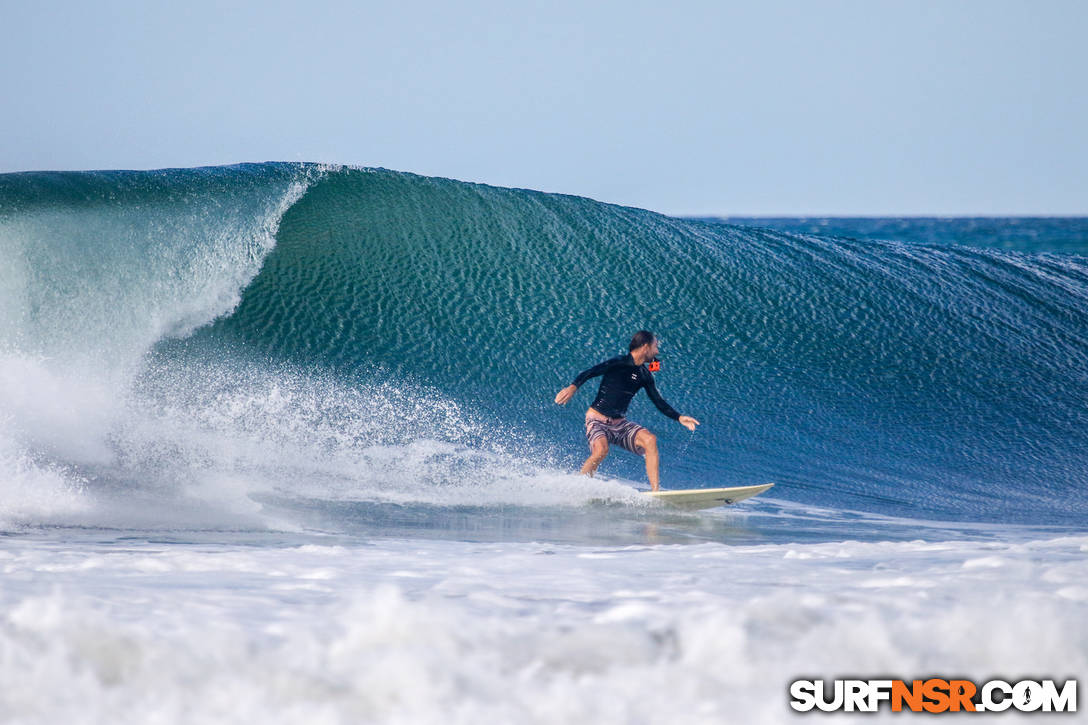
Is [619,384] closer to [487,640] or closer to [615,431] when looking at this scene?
[615,431]

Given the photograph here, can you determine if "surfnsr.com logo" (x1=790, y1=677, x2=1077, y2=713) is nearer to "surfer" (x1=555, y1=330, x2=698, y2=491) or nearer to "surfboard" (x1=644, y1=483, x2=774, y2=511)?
"surfboard" (x1=644, y1=483, x2=774, y2=511)

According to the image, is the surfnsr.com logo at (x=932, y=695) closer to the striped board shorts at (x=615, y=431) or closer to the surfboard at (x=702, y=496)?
the surfboard at (x=702, y=496)

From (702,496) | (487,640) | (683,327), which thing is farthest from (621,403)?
(487,640)

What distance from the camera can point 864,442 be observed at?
7.19 meters

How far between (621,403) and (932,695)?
3946mm

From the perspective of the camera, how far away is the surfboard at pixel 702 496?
5.39 metres

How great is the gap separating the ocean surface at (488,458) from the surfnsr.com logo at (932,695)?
4 centimetres

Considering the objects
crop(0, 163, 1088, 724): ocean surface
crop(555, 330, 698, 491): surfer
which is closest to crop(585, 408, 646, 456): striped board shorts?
crop(555, 330, 698, 491): surfer

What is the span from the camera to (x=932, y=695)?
1986 millimetres

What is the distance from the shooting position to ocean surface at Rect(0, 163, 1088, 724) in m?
2.14

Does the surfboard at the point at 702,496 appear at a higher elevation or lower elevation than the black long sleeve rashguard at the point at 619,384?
lower

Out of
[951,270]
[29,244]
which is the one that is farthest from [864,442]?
[29,244]

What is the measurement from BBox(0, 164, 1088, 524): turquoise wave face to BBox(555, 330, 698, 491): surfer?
2.18 ft

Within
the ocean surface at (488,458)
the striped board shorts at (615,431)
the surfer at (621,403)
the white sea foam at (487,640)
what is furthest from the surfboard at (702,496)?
the white sea foam at (487,640)
